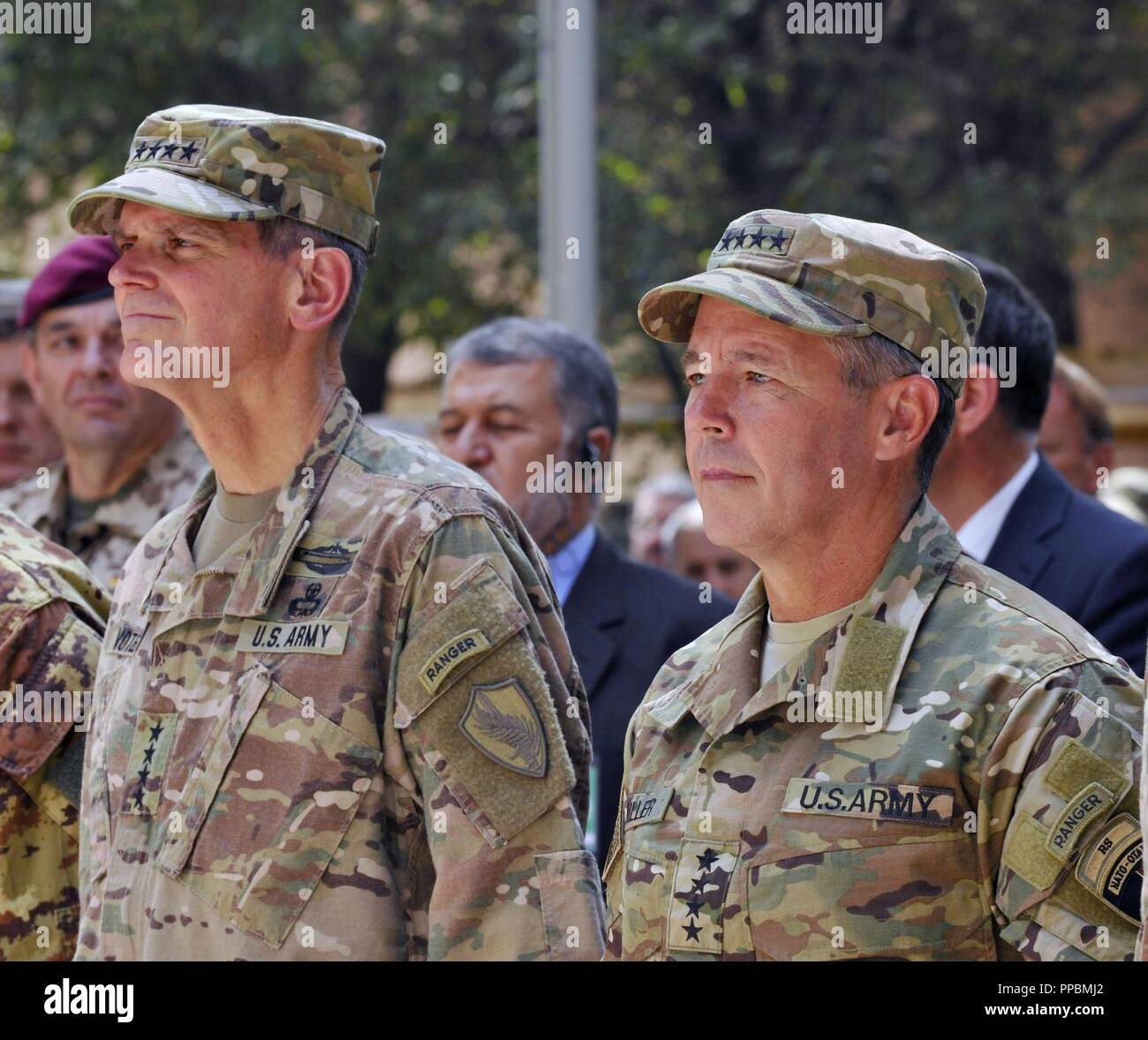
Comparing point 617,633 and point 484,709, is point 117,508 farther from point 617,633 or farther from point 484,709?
point 484,709

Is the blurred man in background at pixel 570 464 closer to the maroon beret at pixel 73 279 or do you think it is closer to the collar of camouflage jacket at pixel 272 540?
the maroon beret at pixel 73 279

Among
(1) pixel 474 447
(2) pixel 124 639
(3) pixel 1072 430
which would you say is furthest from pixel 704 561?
(2) pixel 124 639

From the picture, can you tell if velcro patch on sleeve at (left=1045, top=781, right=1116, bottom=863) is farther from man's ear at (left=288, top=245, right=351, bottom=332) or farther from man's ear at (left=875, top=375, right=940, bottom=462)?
man's ear at (left=288, top=245, right=351, bottom=332)

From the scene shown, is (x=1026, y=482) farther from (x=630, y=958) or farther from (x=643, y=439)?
(x=643, y=439)

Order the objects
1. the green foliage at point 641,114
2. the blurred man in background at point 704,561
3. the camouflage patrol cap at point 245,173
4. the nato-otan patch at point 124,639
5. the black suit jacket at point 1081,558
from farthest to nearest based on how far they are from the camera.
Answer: the green foliage at point 641,114
the blurred man in background at point 704,561
the black suit jacket at point 1081,558
the nato-otan patch at point 124,639
the camouflage patrol cap at point 245,173

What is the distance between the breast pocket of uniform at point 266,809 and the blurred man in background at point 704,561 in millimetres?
3566

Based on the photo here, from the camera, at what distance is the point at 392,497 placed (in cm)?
286

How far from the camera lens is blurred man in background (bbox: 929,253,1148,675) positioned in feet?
12.8

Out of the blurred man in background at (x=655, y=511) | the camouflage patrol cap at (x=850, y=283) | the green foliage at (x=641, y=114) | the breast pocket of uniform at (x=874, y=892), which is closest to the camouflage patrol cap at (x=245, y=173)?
the camouflage patrol cap at (x=850, y=283)

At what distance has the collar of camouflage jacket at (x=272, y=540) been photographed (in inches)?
112

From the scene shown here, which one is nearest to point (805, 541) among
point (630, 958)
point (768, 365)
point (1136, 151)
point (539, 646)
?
point (768, 365)

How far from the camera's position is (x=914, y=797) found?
2387mm

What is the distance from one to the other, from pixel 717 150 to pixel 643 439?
16.3ft

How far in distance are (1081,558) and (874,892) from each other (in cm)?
175
